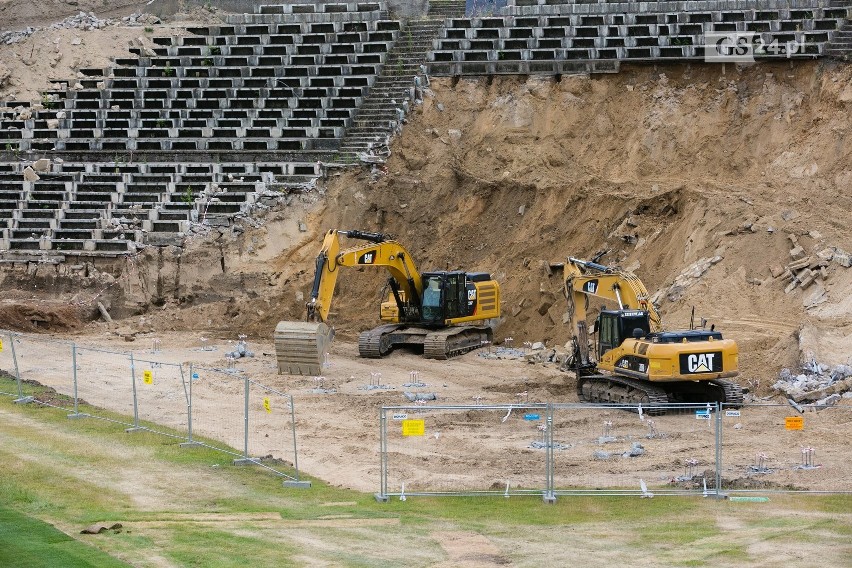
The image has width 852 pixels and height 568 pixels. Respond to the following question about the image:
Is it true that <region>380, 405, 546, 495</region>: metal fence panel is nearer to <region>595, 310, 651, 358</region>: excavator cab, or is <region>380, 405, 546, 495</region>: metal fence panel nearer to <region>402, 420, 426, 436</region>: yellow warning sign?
<region>402, 420, 426, 436</region>: yellow warning sign

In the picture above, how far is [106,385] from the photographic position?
32281mm

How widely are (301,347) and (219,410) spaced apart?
5659mm

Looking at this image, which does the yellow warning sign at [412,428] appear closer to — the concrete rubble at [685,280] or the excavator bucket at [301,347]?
the excavator bucket at [301,347]

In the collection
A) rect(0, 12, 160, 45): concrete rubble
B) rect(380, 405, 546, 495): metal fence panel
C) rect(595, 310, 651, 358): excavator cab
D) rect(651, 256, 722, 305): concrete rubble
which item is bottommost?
rect(380, 405, 546, 495): metal fence panel

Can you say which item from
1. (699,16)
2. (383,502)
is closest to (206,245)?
(699,16)

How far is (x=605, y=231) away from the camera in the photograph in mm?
40812

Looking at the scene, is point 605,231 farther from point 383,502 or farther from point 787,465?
point 383,502

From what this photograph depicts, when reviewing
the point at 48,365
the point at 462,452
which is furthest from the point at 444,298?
the point at 462,452

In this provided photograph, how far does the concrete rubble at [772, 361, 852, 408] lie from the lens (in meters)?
29.2

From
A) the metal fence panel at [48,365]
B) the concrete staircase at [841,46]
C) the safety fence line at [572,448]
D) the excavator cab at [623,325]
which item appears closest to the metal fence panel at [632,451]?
the safety fence line at [572,448]

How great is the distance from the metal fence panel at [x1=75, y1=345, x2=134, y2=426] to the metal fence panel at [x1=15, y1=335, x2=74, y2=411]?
13.2 inches

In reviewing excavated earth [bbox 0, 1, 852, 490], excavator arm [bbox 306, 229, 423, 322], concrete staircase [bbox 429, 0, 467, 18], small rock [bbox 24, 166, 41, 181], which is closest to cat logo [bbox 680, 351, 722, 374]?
excavated earth [bbox 0, 1, 852, 490]

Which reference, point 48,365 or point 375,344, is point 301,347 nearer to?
point 375,344

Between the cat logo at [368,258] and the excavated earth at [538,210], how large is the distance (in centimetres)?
268
